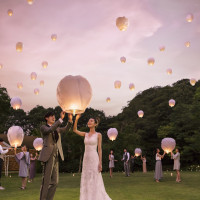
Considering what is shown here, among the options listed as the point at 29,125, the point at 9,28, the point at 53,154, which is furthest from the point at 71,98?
the point at 29,125

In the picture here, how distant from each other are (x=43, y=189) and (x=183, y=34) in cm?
2008

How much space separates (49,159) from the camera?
19.3ft

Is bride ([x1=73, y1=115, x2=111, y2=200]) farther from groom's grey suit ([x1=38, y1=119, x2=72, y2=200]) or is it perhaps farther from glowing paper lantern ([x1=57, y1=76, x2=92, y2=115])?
glowing paper lantern ([x1=57, y1=76, x2=92, y2=115])

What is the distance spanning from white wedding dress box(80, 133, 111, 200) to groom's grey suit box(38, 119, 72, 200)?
1.05 metres

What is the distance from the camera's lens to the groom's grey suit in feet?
18.9

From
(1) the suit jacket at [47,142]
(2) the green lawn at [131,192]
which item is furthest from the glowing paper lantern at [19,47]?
(1) the suit jacket at [47,142]

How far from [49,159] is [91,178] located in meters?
1.37

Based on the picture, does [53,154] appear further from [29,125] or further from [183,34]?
[29,125]

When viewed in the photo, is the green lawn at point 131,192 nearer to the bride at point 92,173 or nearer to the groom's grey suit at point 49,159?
the bride at point 92,173

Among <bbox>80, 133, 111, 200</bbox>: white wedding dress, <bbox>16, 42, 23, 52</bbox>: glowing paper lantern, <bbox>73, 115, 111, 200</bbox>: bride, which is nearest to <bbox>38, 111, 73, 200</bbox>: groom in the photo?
<bbox>73, 115, 111, 200</bbox>: bride

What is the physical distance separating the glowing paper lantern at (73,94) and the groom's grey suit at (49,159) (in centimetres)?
40

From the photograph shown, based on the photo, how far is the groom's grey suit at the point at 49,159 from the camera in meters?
5.75

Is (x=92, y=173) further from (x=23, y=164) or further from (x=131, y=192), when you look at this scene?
(x=23, y=164)

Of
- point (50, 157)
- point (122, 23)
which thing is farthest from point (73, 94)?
point (122, 23)
